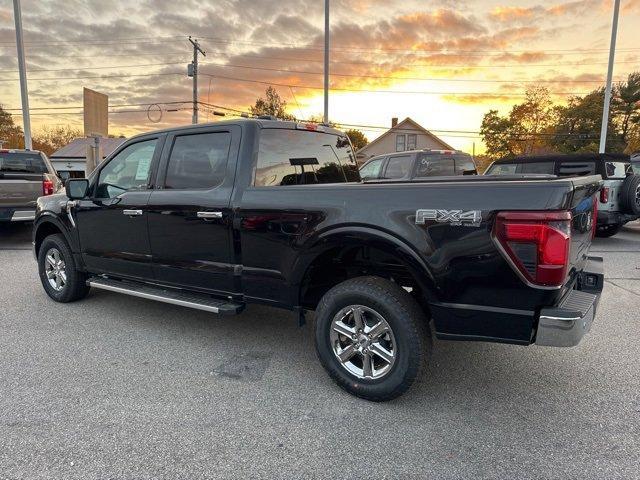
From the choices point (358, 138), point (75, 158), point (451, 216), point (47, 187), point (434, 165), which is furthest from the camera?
point (358, 138)

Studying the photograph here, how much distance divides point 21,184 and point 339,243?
321 inches

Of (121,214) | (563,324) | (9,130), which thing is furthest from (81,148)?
(563,324)

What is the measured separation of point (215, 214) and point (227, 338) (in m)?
1.27

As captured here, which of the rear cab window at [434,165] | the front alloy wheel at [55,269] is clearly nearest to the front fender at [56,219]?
the front alloy wheel at [55,269]

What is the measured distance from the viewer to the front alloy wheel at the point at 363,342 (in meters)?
3.00

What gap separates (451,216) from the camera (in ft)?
8.68

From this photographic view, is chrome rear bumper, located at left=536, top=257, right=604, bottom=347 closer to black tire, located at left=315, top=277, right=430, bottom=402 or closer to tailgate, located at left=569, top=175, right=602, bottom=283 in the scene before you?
tailgate, located at left=569, top=175, right=602, bottom=283

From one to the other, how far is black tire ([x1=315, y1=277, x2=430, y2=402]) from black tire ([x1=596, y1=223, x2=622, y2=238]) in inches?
317

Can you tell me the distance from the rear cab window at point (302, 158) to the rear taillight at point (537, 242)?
1964 millimetres

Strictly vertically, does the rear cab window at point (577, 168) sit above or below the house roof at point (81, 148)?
below

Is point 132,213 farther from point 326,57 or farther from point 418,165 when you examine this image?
point 326,57

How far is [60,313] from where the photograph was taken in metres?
4.94

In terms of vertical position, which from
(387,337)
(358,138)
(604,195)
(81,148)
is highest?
(358,138)

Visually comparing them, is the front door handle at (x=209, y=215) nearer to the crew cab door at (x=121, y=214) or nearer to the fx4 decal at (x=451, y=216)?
the crew cab door at (x=121, y=214)
